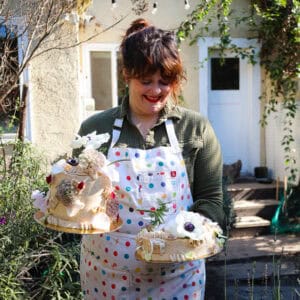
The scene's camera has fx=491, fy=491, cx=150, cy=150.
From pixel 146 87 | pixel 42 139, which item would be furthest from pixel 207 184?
pixel 42 139

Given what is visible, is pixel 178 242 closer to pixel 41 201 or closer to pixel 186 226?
pixel 186 226

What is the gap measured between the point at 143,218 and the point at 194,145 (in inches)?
14.1

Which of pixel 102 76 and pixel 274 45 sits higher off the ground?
pixel 274 45

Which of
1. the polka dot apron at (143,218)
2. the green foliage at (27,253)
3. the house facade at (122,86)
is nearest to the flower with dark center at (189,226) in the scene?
the polka dot apron at (143,218)

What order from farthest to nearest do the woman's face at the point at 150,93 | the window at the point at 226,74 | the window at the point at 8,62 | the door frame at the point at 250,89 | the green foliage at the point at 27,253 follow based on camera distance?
the window at the point at 226,74, the door frame at the point at 250,89, the window at the point at 8,62, the green foliage at the point at 27,253, the woman's face at the point at 150,93


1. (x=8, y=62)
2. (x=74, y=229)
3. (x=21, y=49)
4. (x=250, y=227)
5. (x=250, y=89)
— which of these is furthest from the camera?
(x=250, y=89)

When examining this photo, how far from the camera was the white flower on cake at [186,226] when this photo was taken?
1777 millimetres

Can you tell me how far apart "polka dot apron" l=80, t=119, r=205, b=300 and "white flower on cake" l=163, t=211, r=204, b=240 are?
0.14 metres

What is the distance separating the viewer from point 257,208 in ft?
22.1

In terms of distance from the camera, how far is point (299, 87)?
279 inches

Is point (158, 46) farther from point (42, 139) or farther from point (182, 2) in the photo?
point (182, 2)

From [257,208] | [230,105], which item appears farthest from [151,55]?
[230,105]

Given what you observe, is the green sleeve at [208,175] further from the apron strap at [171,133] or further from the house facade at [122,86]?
the house facade at [122,86]

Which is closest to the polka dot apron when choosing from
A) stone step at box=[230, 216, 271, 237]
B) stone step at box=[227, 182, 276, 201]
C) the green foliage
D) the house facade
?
the green foliage
